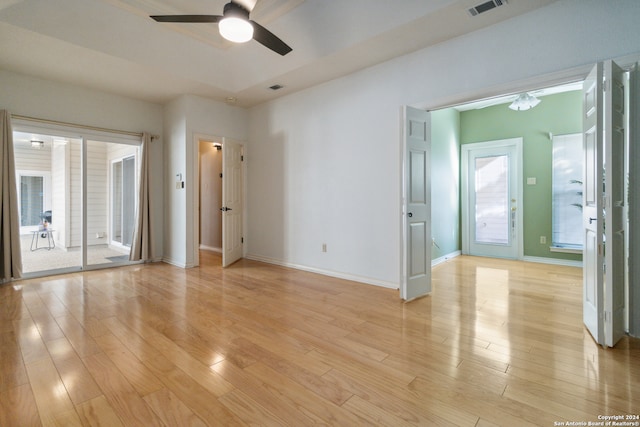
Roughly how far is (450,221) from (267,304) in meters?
4.16

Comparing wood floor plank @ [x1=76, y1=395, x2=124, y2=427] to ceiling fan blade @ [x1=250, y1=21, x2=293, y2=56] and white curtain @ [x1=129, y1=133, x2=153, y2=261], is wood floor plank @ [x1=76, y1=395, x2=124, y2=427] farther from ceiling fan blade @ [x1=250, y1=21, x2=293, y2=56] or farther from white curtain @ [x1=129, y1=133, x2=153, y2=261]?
white curtain @ [x1=129, y1=133, x2=153, y2=261]

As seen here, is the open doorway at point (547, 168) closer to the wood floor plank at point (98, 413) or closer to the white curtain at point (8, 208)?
the wood floor plank at point (98, 413)

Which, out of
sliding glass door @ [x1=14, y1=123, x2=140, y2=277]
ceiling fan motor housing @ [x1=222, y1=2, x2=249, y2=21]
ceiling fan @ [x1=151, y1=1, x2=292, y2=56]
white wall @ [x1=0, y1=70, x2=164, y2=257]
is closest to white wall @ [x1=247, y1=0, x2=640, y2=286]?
white wall @ [x1=0, y1=70, x2=164, y2=257]

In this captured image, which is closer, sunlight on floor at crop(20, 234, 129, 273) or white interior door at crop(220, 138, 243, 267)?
sunlight on floor at crop(20, 234, 129, 273)

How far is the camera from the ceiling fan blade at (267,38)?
2.69 metres

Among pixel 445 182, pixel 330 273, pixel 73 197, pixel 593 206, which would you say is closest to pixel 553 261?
pixel 445 182

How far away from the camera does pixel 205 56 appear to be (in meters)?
4.36

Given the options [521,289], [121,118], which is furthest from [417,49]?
[121,118]

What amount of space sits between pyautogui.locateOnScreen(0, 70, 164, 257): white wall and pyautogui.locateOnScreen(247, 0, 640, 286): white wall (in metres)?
1.69

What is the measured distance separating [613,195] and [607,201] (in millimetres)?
70

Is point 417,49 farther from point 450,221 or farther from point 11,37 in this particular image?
point 11,37

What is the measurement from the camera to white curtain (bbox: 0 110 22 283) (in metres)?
4.04

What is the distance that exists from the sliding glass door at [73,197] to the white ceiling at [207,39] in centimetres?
96

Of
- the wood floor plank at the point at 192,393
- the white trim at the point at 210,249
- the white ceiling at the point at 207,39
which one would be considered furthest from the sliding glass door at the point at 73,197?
the wood floor plank at the point at 192,393
